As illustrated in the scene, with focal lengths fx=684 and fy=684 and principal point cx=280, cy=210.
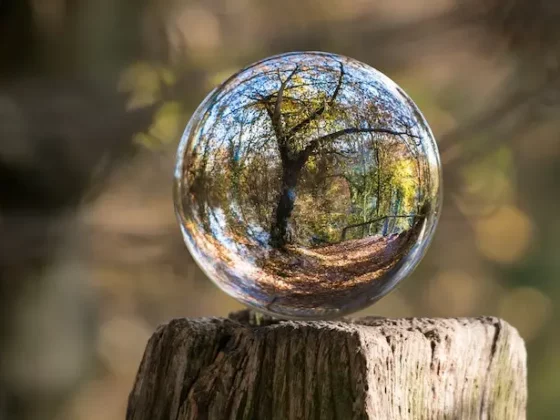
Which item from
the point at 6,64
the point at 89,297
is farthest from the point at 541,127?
the point at 6,64

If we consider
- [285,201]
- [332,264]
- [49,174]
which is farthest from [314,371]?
[49,174]

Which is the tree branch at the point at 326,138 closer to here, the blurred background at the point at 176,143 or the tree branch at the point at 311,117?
the tree branch at the point at 311,117

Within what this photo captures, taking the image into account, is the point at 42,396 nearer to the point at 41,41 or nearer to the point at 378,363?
the point at 41,41

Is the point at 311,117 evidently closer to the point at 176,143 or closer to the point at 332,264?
the point at 332,264

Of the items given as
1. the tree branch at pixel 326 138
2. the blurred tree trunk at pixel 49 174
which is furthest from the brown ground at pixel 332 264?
the blurred tree trunk at pixel 49 174

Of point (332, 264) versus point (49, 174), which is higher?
point (49, 174)

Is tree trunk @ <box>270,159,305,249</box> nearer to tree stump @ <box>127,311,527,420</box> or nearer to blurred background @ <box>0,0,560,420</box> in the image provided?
tree stump @ <box>127,311,527,420</box>

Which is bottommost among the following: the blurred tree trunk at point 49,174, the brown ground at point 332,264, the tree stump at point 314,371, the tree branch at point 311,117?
the tree stump at point 314,371
